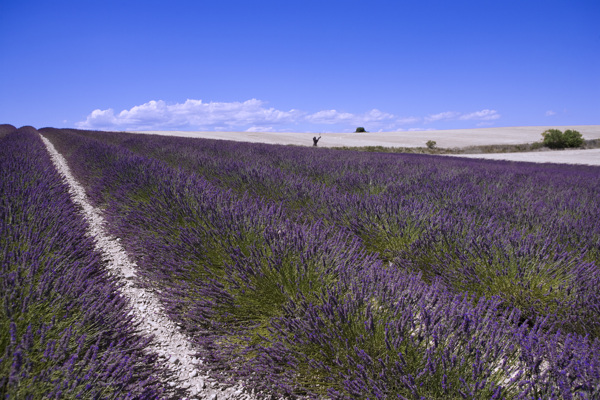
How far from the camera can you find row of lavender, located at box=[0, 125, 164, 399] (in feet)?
3.42

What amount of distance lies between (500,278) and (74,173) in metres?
8.36

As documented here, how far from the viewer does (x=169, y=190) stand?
11.0 ft

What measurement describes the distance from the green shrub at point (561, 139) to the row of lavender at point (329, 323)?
3231cm

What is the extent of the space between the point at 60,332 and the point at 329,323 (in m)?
1.13

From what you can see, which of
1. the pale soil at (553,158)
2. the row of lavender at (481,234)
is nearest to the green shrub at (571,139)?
the pale soil at (553,158)

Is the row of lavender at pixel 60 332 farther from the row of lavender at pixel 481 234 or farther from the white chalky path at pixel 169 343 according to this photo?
the row of lavender at pixel 481 234

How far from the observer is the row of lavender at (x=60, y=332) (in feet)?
3.42

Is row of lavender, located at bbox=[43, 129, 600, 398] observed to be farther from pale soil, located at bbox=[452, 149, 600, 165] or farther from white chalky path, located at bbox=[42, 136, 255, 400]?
pale soil, located at bbox=[452, 149, 600, 165]

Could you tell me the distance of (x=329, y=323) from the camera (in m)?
1.53

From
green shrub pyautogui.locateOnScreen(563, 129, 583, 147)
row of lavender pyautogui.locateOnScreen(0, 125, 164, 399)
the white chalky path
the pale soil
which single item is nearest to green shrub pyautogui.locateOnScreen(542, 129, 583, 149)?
green shrub pyautogui.locateOnScreen(563, 129, 583, 147)

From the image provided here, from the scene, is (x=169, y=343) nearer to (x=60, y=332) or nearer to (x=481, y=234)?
(x=60, y=332)

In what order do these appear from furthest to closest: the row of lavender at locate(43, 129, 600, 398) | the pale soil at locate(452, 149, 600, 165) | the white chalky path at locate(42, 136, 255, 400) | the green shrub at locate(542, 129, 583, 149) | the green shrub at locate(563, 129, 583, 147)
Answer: the green shrub at locate(563, 129, 583, 147)
the green shrub at locate(542, 129, 583, 149)
the pale soil at locate(452, 149, 600, 165)
the white chalky path at locate(42, 136, 255, 400)
the row of lavender at locate(43, 129, 600, 398)

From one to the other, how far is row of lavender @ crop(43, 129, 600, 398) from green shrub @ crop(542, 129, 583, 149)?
3231cm

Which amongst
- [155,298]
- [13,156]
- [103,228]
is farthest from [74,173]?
[155,298]
